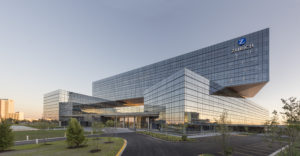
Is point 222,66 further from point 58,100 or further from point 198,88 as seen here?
point 58,100

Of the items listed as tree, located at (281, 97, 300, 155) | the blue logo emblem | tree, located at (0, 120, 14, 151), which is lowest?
tree, located at (0, 120, 14, 151)

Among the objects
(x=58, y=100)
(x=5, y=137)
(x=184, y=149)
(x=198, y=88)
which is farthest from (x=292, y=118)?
(x=58, y=100)

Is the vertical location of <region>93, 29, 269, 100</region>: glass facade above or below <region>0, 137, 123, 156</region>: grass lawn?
above

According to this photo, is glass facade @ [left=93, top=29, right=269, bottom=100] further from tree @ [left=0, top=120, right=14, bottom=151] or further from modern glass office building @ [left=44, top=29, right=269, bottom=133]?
tree @ [left=0, top=120, right=14, bottom=151]

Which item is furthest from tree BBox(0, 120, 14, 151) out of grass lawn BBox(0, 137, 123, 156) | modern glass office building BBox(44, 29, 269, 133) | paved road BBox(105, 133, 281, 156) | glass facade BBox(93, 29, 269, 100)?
glass facade BBox(93, 29, 269, 100)

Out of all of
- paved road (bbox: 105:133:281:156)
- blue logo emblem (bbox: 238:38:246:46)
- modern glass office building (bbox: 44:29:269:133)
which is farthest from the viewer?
blue logo emblem (bbox: 238:38:246:46)

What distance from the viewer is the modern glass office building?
127 ft

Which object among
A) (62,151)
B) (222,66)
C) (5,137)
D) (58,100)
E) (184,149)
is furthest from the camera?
(58,100)

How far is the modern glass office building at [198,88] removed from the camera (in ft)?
127

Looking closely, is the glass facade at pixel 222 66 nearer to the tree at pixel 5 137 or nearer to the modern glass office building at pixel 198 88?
the modern glass office building at pixel 198 88

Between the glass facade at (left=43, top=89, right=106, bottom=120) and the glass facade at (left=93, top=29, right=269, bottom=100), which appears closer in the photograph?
the glass facade at (left=93, top=29, right=269, bottom=100)

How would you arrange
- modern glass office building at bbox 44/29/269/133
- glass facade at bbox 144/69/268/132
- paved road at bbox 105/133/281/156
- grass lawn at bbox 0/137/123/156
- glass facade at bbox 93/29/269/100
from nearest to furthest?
1. grass lawn at bbox 0/137/123/156
2. paved road at bbox 105/133/281/156
3. glass facade at bbox 144/69/268/132
4. modern glass office building at bbox 44/29/269/133
5. glass facade at bbox 93/29/269/100

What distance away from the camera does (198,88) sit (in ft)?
137

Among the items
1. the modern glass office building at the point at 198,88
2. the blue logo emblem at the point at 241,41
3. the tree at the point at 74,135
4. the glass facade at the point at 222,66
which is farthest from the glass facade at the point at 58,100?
the blue logo emblem at the point at 241,41
